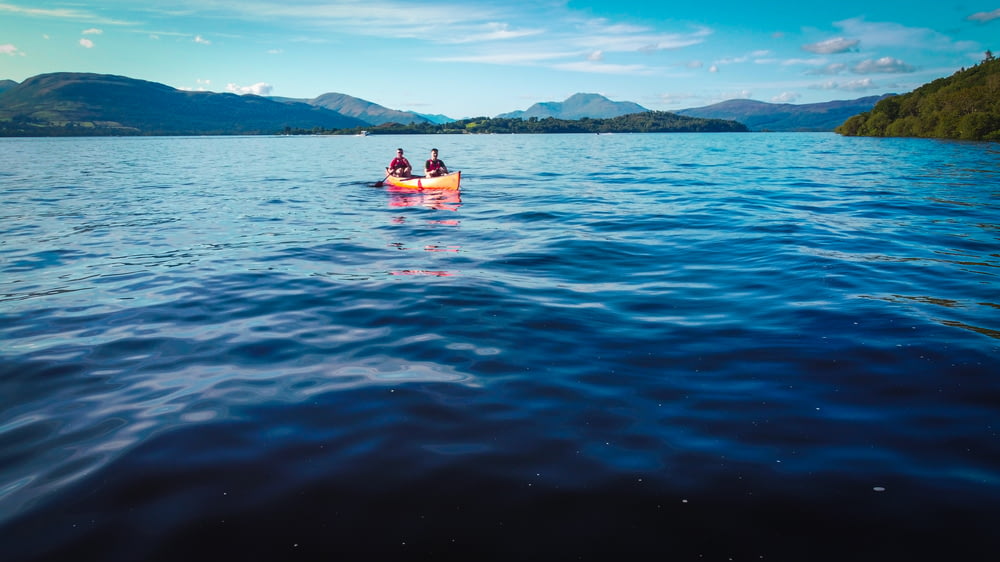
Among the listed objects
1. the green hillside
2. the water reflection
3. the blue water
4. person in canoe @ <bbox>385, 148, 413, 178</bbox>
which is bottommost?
the blue water

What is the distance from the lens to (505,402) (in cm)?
646

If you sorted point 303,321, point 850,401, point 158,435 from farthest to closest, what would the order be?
point 303,321 < point 850,401 < point 158,435

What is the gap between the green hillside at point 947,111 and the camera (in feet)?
257

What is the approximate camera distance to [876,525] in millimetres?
4285

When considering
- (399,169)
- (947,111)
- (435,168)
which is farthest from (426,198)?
(947,111)

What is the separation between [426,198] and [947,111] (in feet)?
324

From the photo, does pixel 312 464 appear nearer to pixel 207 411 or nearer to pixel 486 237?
pixel 207 411

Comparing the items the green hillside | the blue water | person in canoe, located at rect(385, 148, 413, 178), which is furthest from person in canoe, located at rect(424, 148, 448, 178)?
the green hillside

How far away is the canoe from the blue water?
13.2m

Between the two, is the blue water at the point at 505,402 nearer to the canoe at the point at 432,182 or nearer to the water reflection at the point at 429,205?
the water reflection at the point at 429,205

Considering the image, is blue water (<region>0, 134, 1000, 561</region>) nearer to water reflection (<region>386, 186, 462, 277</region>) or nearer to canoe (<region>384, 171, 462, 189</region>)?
water reflection (<region>386, 186, 462, 277</region>)

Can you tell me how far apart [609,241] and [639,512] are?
496 inches

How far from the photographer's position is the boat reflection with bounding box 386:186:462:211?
25503mm

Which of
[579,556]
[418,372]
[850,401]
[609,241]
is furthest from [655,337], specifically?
[609,241]
